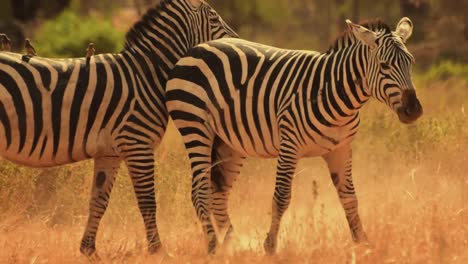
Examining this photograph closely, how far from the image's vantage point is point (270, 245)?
8.61 meters

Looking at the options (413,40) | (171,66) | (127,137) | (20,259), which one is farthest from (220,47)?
(413,40)

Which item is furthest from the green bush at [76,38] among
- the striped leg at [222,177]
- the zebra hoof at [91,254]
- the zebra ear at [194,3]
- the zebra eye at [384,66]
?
the zebra eye at [384,66]

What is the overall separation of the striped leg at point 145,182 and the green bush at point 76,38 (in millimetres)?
12202

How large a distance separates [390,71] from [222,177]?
2.26 m

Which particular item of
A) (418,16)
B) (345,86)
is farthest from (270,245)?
(418,16)

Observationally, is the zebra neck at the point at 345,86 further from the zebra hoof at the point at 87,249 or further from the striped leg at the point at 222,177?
the zebra hoof at the point at 87,249

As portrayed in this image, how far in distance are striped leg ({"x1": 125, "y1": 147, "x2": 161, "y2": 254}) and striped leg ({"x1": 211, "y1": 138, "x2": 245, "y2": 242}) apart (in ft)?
2.48

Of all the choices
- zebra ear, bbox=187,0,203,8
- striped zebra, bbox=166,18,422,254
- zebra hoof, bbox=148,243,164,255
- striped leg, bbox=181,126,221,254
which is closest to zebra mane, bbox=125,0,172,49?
zebra ear, bbox=187,0,203,8

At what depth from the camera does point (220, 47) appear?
966 cm

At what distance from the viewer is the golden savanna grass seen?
7.88 metres

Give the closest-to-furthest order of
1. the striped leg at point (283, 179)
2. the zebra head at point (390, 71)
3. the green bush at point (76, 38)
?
the zebra head at point (390, 71) < the striped leg at point (283, 179) < the green bush at point (76, 38)

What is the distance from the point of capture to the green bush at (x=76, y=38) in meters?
22.3

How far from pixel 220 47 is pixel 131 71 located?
2.71 ft

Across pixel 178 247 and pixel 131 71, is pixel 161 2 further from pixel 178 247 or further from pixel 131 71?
pixel 178 247
